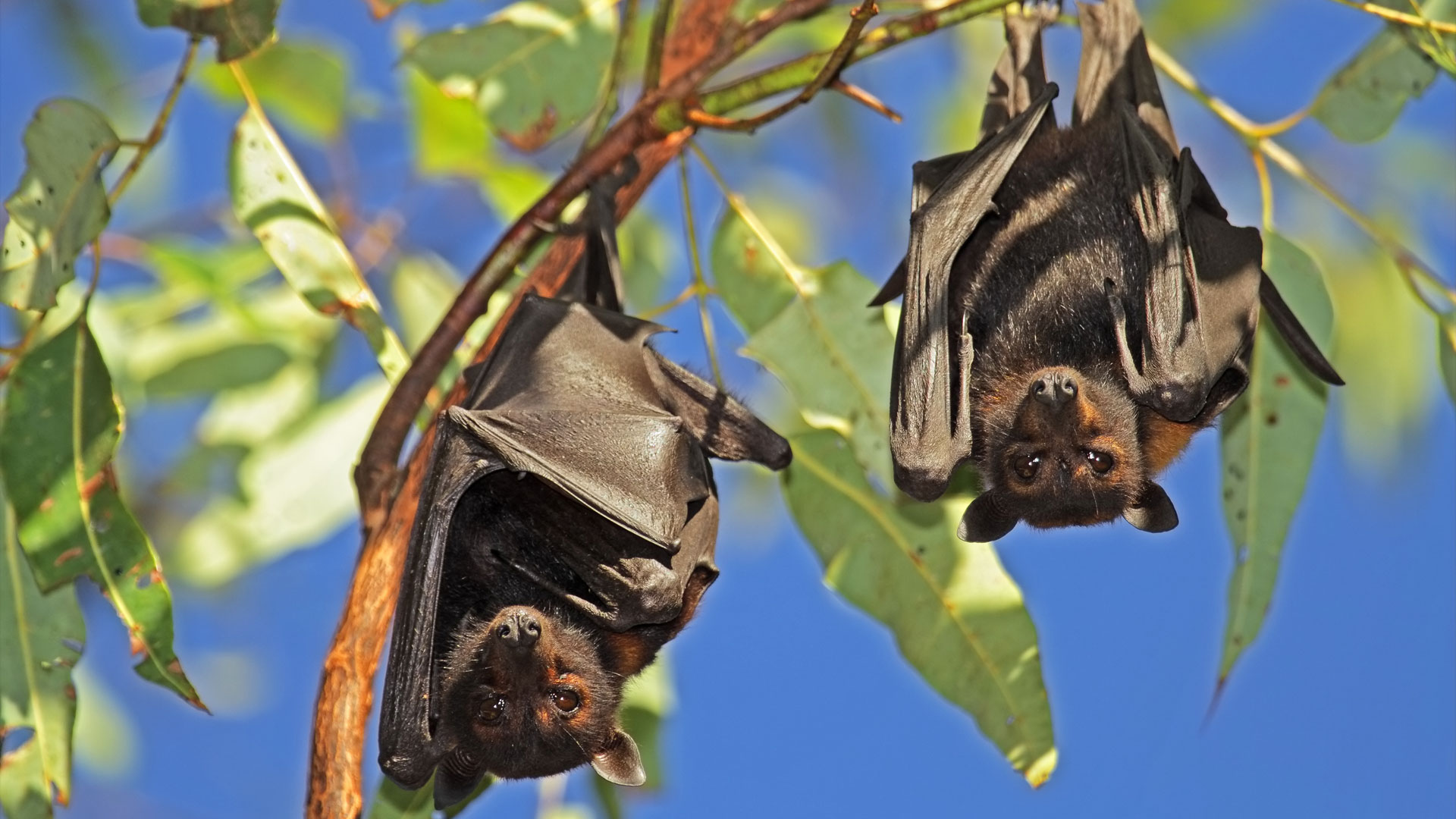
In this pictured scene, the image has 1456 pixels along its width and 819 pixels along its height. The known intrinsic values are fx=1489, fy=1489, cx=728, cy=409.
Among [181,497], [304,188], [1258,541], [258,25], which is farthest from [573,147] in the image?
[1258,541]

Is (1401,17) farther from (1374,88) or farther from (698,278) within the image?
(698,278)

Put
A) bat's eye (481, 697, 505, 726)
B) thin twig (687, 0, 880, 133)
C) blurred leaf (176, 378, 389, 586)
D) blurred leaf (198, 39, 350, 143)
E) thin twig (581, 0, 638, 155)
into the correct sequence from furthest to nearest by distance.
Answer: blurred leaf (198, 39, 350, 143), blurred leaf (176, 378, 389, 586), thin twig (581, 0, 638, 155), bat's eye (481, 697, 505, 726), thin twig (687, 0, 880, 133)

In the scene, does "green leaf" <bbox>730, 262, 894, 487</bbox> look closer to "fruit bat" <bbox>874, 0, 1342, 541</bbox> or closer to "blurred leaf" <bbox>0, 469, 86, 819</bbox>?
"fruit bat" <bbox>874, 0, 1342, 541</bbox>

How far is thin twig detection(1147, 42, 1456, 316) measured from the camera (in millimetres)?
4406

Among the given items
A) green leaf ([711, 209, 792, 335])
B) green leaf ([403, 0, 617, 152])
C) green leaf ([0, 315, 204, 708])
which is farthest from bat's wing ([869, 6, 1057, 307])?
green leaf ([0, 315, 204, 708])

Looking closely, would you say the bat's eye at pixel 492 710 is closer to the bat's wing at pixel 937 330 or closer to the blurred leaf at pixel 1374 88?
the bat's wing at pixel 937 330

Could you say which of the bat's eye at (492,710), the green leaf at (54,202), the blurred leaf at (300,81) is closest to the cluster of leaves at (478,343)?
the green leaf at (54,202)

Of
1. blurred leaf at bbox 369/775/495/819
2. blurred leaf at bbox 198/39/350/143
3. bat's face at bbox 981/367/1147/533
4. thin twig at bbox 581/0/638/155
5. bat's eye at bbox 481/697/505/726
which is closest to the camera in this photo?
bat's face at bbox 981/367/1147/533

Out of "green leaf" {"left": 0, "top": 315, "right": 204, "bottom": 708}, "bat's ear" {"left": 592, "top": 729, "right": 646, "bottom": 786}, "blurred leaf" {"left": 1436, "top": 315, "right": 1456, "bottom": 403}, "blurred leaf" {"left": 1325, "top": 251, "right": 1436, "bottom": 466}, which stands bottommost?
"blurred leaf" {"left": 1325, "top": 251, "right": 1436, "bottom": 466}

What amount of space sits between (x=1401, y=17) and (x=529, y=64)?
254 centimetres

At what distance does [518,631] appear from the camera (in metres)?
3.88

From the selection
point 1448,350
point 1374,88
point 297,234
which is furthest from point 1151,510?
point 297,234

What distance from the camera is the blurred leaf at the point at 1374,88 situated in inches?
174

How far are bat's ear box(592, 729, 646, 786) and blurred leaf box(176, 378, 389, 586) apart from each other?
205 cm
